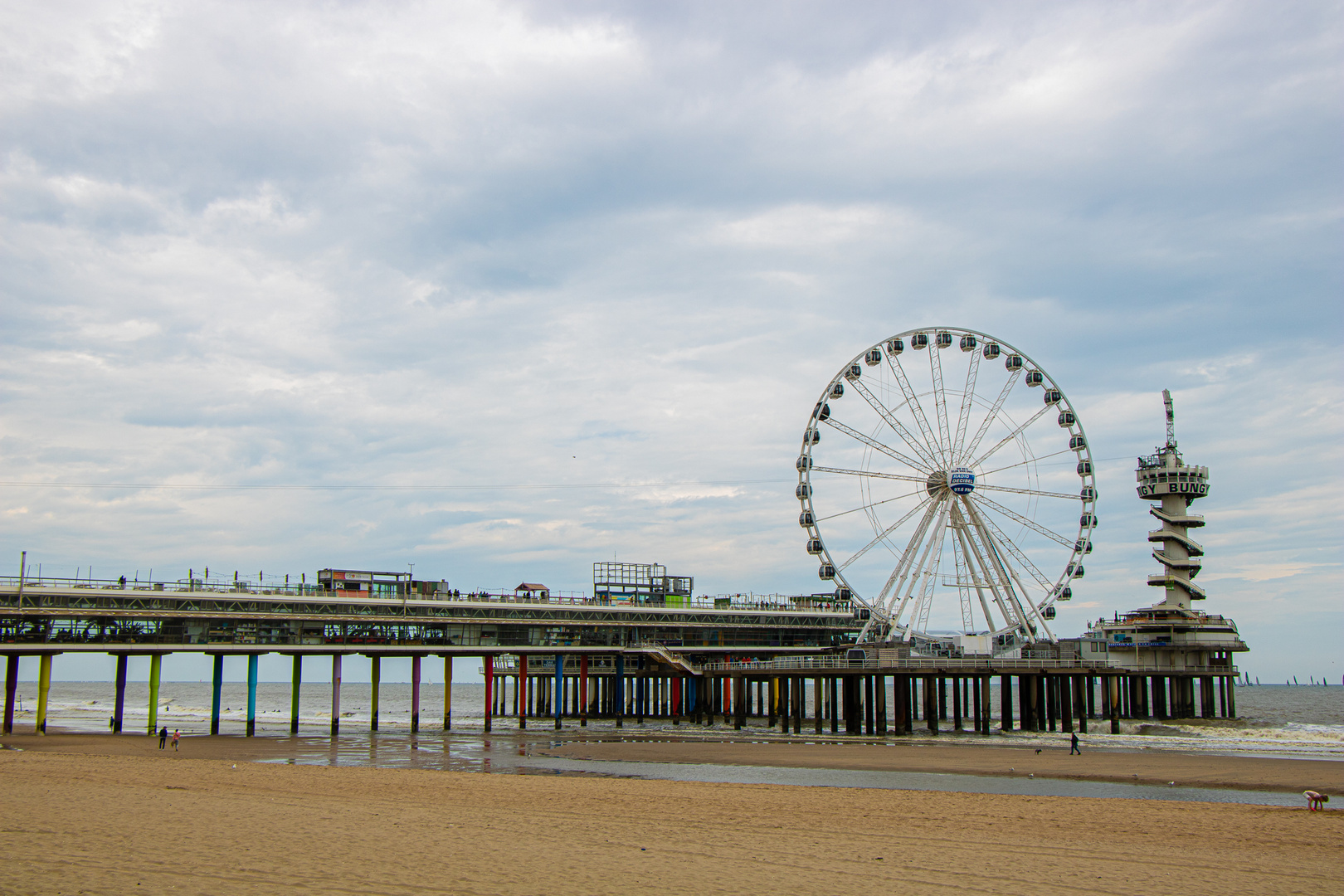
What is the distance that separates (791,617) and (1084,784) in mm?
48157

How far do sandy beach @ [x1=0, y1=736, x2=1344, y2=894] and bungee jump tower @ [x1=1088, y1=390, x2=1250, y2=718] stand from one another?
4278 centimetres

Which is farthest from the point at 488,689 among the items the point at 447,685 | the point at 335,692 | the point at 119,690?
the point at 119,690

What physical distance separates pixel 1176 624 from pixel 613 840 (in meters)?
55.2

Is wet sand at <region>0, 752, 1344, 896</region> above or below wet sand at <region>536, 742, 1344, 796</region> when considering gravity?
above

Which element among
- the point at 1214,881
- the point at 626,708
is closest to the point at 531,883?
the point at 1214,881

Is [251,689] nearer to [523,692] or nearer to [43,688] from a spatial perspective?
[43,688]

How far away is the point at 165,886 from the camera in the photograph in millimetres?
12391

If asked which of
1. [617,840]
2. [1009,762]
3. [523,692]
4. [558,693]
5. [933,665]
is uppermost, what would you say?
[933,665]

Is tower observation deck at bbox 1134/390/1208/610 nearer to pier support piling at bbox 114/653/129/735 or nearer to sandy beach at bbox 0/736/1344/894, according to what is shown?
sandy beach at bbox 0/736/1344/894

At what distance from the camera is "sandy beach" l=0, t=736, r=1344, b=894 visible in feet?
44.0

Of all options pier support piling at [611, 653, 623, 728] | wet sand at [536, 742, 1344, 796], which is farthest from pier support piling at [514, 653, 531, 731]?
wet sand at [536, 742, 1344, 796]

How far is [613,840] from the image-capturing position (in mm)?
16953

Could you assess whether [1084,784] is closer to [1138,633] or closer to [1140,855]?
[1140,855]

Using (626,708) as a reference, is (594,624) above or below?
above
